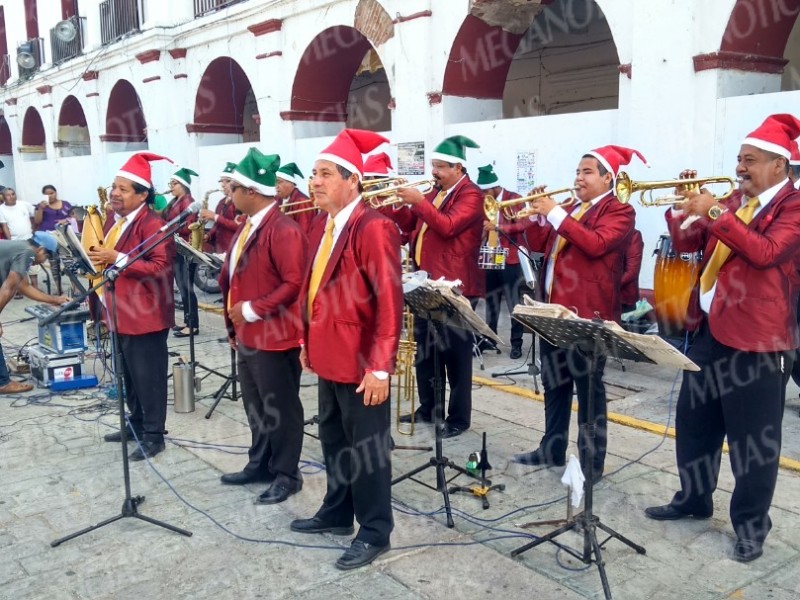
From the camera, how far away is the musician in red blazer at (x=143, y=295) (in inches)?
204

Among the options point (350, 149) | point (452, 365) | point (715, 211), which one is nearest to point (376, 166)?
point (452, 365)

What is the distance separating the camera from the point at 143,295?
5203 millimetres

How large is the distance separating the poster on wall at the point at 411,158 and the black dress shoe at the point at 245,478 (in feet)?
21.0

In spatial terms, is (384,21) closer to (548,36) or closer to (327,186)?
(548,36)

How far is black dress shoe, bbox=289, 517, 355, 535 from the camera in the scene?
163 inches

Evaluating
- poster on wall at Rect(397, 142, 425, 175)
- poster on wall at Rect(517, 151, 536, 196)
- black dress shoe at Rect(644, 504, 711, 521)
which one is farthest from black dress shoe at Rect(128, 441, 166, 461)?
poster on wall at Rect(397, 142, 425, 175)

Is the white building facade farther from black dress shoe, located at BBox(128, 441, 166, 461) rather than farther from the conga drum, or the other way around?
black dress shoe, located at BBox(128, 441, 166, 461)

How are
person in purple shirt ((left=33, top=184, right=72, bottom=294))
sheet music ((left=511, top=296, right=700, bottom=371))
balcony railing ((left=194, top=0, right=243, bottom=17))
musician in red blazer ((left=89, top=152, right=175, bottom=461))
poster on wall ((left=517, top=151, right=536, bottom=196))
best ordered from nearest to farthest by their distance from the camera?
sheet music ((left=511, top=296, right=700, bottom=371))
musician in red blazer ((left=89, top=152, right=175, bottom=461))
poster on wall ((left=517, top=151, right=536, bottom=196))
balcony railing ((left=194, top=0, right=243, bottom=17))
person in purple shirt ((left=33, top=184, right=72, bottom=294))

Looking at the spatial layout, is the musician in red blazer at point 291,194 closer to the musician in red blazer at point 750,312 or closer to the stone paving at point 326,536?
the stone paving at point 326,536

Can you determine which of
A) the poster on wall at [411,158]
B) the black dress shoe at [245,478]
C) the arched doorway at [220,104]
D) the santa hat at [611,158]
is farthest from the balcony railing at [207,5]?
the black dress shoe at [245,478]

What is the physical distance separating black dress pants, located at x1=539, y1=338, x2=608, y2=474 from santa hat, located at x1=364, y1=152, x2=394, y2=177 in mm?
2580

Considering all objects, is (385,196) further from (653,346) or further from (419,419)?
(653,346)

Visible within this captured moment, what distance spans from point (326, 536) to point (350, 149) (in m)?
2.00

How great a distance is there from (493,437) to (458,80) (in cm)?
600
